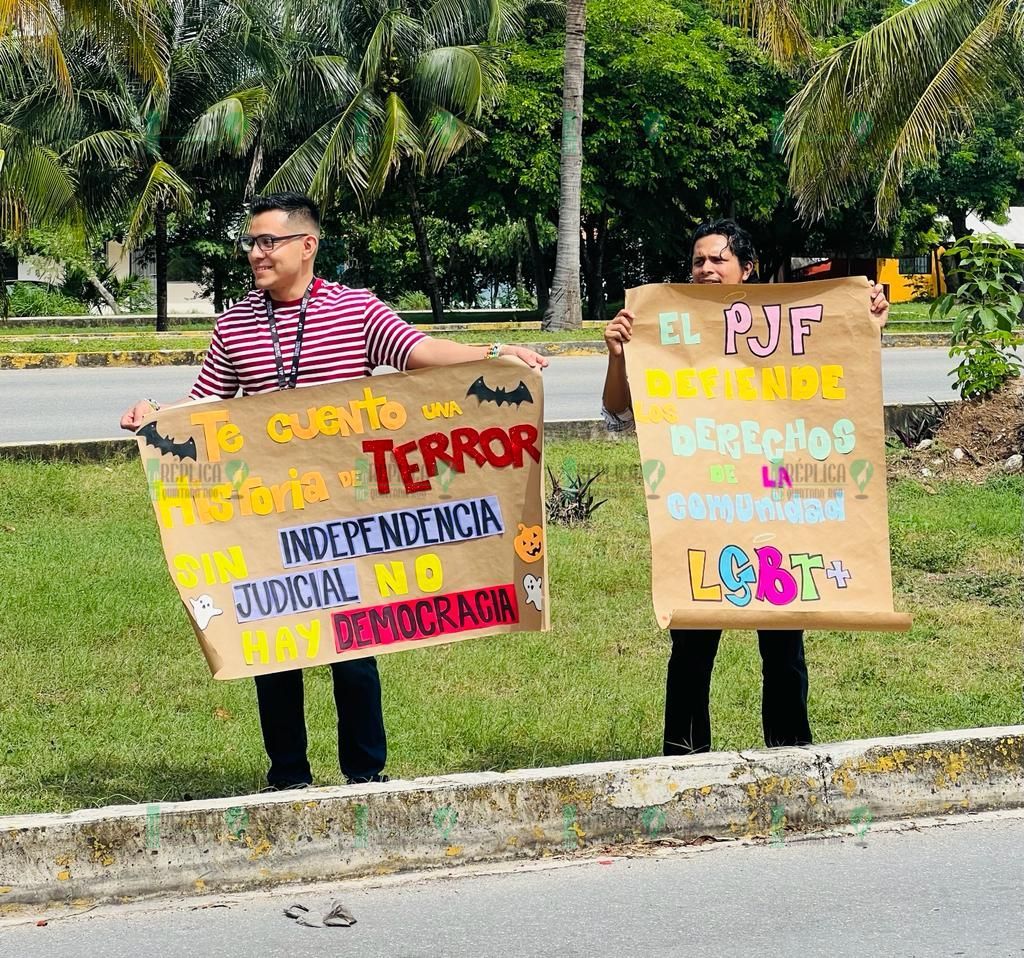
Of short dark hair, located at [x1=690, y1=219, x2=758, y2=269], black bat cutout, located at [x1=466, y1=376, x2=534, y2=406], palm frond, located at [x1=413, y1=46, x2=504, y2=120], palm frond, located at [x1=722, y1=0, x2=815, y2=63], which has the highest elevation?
palm frond, located at [x1=413, y1=46, x2=504, y2=120]

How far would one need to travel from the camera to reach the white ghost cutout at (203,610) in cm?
430

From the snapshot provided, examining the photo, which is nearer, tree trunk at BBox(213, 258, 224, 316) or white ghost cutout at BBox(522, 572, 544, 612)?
white ghost cutout at BBox(522, 572, 544, 612)

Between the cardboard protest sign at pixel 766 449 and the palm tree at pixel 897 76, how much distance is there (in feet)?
39.1

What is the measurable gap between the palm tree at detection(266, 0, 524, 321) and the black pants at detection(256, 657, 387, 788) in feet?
66.8

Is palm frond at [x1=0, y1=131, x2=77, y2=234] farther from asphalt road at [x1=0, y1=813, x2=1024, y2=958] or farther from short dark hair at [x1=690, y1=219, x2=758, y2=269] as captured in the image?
asphalt road at [x1=0, y1=813, x2=1024, y2=958]

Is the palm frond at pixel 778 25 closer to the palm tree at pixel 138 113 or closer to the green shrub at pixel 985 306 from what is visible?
the green shrub at pixel 985 306

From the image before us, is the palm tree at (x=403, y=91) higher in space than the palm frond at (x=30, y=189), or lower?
higher

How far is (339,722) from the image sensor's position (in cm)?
441

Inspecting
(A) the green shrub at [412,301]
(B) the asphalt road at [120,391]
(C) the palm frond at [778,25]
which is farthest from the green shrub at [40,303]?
(C) the palm frond at [778,25]

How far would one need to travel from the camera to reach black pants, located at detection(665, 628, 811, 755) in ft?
14.8

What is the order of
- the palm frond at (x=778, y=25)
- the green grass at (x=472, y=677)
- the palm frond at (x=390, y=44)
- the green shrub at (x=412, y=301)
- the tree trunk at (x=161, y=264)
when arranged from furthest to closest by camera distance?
the green shrub at (x=412, y=301) < the tree trunk at (x=161, y=264) < the palm frond at (x=390, y=44) < the palm frond at (x=778, y=25) < the green grass at (x=472, y=677)

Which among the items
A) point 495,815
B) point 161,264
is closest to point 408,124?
point 161,264

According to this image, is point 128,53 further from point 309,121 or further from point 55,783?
point 309,121

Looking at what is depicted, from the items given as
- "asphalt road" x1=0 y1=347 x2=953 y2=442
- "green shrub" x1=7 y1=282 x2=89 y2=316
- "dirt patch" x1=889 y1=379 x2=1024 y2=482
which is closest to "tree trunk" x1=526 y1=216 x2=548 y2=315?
"green shrub" x1=7 y1=282 x2=89 y2=316
